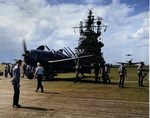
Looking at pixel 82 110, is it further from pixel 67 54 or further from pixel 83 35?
pixel 83 35

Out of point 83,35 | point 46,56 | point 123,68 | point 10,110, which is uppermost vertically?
point 83,35

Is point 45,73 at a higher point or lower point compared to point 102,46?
lower

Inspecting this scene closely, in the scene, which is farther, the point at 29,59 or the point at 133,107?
the point at 29,59

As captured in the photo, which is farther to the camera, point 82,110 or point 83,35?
point 83,35

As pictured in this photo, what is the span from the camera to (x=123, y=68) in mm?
13484

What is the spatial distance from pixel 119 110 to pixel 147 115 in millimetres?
1015

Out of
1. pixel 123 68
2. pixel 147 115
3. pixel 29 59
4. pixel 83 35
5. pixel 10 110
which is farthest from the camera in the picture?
pixel 83 35

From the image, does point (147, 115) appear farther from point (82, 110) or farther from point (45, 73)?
point (45, 73)

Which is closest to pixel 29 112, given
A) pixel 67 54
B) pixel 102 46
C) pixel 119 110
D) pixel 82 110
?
pixel 82 110

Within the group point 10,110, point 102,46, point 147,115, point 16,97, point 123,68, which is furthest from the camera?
point 102,46

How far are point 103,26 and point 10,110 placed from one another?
36.3 metres

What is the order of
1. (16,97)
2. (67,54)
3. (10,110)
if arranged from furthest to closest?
(67,54)
(16,97)
(10,110)

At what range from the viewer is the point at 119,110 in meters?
6.57

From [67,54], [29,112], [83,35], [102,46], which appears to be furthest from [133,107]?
[83,35]
